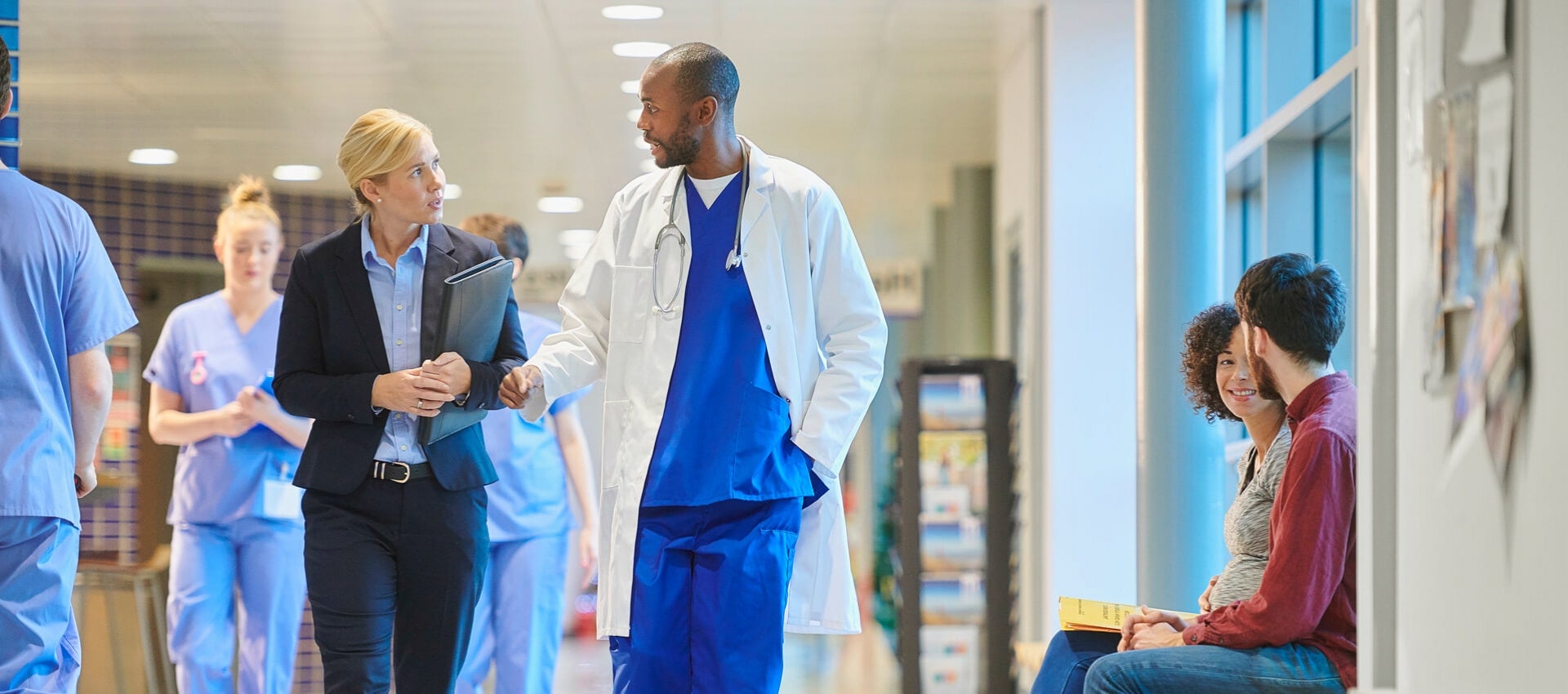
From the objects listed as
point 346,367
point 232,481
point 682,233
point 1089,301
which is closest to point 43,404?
point 346,367

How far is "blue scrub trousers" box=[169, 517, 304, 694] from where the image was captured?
3.92 meters

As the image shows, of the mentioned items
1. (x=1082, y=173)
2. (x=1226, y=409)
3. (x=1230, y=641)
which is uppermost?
(x=1082, y=173)

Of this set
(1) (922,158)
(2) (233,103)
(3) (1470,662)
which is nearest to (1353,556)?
(3) (1470,662)

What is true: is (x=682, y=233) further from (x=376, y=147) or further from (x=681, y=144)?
(x=376, y=147)

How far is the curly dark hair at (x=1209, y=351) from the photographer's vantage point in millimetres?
2988

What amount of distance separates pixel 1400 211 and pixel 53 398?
2289 millimetres

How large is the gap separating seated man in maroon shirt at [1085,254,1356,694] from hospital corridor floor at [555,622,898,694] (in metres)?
3.46

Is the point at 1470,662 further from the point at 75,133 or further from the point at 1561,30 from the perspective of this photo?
the point at 75,133

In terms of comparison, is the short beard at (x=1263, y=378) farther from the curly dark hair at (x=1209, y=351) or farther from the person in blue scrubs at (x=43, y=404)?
the person in blue scrubs at (x=43, y=404)

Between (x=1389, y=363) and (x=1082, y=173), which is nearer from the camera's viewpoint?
(x=1389, y=363)

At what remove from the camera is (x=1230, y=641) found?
2.40 metres

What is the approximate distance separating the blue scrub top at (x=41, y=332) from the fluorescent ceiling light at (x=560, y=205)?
25.7 ft

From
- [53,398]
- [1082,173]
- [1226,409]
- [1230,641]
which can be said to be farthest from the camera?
[1082,173]

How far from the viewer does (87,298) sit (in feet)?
8.93
